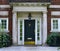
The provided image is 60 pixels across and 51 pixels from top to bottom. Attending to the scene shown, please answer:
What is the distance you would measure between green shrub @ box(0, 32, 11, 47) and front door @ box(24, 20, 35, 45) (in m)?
1.91

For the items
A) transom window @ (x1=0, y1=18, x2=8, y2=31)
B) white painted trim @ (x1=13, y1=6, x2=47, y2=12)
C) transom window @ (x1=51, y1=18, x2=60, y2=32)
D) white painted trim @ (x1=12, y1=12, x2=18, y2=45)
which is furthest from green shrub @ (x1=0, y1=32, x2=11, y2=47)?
transom window @ (x1=51, y1=18, x2=60, y2=32)

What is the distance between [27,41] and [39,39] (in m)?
1.20

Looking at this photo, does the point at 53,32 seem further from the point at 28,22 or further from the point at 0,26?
the point at 0,26

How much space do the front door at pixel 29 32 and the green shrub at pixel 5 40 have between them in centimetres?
191

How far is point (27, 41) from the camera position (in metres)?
22.6

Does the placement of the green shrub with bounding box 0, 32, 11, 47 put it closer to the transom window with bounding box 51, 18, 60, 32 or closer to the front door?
the front door

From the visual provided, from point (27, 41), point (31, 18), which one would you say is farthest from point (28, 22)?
point (27, 41)

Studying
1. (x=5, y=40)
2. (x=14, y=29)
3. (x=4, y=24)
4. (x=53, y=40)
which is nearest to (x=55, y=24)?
(x=53, y=40)

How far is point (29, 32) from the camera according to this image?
22.8 meters

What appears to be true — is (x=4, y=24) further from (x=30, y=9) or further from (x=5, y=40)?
(x=30, y=9)

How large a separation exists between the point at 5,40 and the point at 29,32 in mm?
3043

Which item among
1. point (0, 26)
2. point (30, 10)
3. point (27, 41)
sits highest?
point (30, 10)

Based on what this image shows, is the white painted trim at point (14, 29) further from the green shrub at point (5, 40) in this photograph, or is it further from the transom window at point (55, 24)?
the transom window at point (55, 24)

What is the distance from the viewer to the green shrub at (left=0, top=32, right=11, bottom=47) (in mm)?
20391
